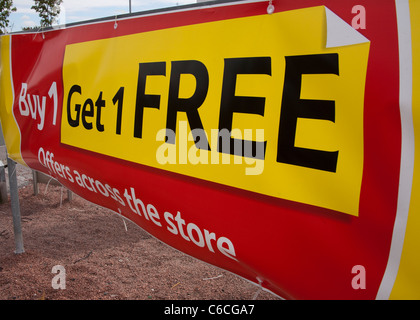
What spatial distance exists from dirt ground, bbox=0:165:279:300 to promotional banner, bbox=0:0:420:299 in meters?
1.16

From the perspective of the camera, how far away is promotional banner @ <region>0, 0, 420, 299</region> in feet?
4.01

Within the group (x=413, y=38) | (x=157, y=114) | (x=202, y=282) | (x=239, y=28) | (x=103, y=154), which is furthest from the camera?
(x=202, y=282)

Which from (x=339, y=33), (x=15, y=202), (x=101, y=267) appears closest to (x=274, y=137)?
(x=339, y=33)

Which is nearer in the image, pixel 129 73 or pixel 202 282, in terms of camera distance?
pixel 129 73

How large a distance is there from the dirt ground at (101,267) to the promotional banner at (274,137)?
1159mm

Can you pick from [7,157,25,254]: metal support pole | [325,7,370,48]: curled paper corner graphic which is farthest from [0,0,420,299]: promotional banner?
[7,157,25,254]: metal support pole

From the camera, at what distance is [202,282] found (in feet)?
10.9

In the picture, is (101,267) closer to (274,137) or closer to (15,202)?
(15,202)

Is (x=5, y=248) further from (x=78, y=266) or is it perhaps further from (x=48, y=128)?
(x=48, y=128)

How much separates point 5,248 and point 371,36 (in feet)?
13.8

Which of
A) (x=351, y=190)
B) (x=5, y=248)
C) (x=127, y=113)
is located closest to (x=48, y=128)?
(x=127, y=113)

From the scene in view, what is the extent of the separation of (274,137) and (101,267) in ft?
9.00

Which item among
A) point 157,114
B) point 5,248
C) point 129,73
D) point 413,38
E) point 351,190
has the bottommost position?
point 5,248

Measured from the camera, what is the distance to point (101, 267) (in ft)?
11.7
